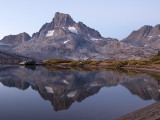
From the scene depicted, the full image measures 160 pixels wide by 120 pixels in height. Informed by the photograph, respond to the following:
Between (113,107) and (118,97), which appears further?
(118,97)

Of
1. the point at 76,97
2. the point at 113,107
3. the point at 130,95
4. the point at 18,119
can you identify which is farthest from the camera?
the point at 130,95

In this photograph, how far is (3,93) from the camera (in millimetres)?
76438

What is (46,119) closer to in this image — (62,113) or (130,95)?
(62,113)

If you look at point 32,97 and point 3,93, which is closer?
point 32,97

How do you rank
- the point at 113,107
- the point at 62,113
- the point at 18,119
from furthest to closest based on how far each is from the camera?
the point at 113,107, the point at 62,113, the point at 18,119

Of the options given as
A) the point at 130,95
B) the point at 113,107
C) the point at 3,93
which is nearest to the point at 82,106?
the point at 113,107

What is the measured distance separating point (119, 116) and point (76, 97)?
23.6 metres

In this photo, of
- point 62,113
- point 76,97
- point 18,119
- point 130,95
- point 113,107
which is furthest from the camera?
point 130,95

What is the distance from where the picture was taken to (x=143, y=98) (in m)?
69.9

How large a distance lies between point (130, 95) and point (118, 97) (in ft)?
17.4

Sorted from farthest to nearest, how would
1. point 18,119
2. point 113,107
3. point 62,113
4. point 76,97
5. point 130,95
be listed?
point 130,95, point 76,97, point 113,107, point 62,113, point 18,119

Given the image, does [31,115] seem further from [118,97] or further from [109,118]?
[118,97]

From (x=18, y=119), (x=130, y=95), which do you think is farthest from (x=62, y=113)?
(x=130, y=95)

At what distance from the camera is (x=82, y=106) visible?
5778 cm
